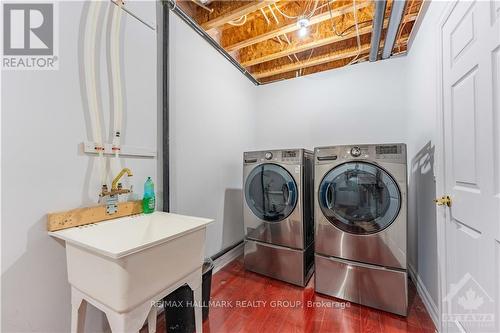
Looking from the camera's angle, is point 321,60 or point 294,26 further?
point 321,60

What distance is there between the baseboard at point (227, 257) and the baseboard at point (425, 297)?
184cm

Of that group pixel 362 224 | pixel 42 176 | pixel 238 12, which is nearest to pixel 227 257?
pixel 362 224

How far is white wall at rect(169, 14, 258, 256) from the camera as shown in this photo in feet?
6.16

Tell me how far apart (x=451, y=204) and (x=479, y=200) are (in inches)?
11.3

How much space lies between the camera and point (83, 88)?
1221 mm

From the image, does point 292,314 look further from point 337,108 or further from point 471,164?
point 337,108

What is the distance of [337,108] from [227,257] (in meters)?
2.33

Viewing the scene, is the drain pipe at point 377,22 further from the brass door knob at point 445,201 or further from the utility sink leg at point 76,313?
the utility sink leg at point 76,313

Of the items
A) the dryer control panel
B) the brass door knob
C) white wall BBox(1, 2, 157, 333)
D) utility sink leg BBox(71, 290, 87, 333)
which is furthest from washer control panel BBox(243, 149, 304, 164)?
utility sink leg BBox(71, 290, 87, 333)

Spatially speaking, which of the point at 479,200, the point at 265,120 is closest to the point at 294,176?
Answer: the point at 479,200

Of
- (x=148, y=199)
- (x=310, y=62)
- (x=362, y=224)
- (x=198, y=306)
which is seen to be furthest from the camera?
(x=310, y=62)

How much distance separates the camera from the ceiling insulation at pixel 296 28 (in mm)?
1841

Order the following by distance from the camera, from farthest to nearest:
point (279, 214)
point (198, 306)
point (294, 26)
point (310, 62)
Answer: point (310, 62)
point (279, 214)
point (294, 26)
point (198, 306)

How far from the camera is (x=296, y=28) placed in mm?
1997
